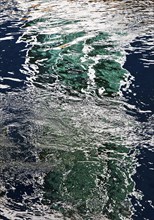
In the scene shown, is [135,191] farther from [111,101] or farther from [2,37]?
[2,37]

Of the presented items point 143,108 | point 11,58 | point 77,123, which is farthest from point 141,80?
point 11,58

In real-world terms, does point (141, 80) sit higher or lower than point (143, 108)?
higher

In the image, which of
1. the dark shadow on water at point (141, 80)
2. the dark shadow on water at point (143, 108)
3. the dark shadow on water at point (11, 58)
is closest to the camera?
the dark shadow on water at point (143, 108)

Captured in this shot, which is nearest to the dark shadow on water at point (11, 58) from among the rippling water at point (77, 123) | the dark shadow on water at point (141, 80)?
the rippling water at point (77, 123)

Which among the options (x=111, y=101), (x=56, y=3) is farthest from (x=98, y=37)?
(x=56, y=3)

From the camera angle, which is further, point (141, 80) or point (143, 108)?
point (141, 80)

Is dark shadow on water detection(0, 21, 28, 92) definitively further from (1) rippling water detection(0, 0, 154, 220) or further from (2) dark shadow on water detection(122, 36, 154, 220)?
(2) dark shadow on water detection(122, 36, 154, 220)

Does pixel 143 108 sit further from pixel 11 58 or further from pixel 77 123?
pixel 11 58

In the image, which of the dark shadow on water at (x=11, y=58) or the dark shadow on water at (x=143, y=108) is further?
the dark shadow on water at (x=11, y=58)

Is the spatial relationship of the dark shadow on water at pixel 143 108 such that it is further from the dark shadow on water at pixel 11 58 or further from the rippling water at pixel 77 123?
the dark shadow on water at pixel 11 58
